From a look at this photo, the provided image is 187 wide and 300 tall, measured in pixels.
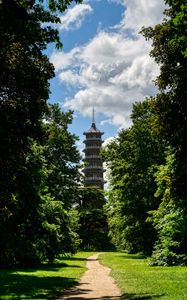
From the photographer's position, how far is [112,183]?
2158 inches

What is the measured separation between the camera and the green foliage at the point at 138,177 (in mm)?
45156

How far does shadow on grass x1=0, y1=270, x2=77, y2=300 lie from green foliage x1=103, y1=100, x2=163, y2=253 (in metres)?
22.9

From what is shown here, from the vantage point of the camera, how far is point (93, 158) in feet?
376

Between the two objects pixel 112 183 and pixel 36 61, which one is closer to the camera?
pixel 36 61

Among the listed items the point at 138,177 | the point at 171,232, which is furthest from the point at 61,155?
the point at 171,232

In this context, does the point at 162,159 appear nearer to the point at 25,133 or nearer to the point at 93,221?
the point at 25,133

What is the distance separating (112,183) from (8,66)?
37109mm

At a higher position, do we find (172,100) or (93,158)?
(93,158)

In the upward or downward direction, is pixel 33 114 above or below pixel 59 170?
below

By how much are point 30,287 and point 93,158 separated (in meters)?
96.1

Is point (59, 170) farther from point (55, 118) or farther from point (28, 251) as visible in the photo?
point (28, 251)

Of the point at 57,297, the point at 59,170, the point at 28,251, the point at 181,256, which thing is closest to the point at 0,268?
the point at 28,251

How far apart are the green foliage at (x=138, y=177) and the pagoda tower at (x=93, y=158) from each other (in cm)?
5898

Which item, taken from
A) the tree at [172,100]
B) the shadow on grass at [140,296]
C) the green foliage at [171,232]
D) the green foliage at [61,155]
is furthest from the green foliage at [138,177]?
the shadow on grass at [140,296]
